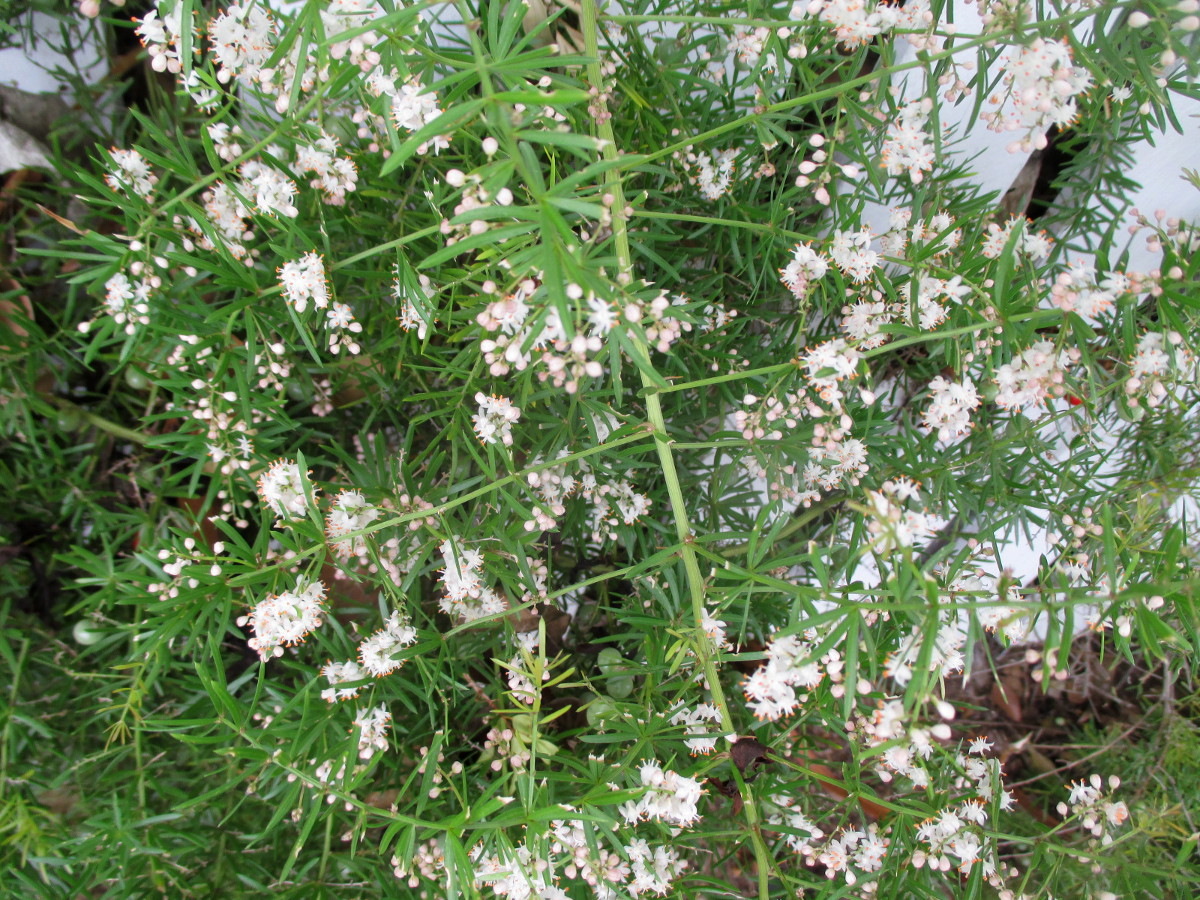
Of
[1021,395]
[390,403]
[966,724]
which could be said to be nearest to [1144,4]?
[1021,395]

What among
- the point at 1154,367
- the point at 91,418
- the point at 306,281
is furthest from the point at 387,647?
the point at 1154,367

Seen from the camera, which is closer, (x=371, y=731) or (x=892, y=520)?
(x=892, y=520)

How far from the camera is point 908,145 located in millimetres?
1755

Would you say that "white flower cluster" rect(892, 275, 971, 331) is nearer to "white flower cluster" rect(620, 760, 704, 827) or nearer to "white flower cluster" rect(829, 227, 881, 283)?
"white flower cluster" rect(829, 227, 881, 283)

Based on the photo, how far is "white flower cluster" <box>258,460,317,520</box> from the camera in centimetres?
184

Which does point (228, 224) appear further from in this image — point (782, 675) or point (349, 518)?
point (782, 675)

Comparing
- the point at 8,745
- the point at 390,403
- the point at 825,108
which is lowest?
the point at 8,745

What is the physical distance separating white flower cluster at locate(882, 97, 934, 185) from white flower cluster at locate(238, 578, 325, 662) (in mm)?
1701

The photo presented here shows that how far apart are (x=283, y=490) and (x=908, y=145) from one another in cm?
176

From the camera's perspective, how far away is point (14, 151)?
2.71 m

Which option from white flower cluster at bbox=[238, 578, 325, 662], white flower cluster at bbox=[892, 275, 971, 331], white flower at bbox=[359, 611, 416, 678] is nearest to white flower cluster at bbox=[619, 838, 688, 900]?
white flower at bbox=[359, 611, 416, 678]

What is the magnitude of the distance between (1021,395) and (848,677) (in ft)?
2.51

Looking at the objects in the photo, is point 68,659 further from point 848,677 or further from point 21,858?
point 848,677

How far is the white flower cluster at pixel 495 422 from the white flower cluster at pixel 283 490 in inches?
18.1
